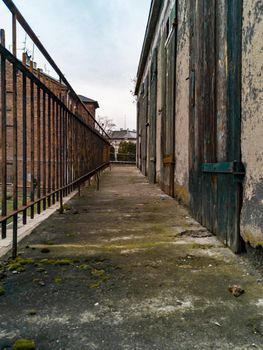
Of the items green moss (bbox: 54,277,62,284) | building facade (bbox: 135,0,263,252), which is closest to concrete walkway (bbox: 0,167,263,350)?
green moss (bbox: 54,277,62,284)

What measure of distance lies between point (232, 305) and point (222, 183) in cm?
123

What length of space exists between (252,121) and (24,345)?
1710mm

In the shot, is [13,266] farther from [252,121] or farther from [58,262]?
[252,121]

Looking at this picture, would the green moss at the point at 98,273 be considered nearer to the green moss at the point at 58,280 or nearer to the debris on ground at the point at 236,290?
the green moss at the point at 58,280

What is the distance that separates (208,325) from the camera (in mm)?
1279

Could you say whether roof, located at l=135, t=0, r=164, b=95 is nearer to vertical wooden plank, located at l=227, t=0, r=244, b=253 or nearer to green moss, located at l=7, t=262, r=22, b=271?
vertical wooden plank, located at l=227, t=0, r=244, b=253

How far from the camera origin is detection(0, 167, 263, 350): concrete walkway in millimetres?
1198

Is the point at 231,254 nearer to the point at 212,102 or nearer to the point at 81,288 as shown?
the point at 81,288

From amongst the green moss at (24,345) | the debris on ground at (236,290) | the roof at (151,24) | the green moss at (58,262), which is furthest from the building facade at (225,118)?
the roof at (151,24)

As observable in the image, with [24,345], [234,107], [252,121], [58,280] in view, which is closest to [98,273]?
[58,280]

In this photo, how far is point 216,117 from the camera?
272 cm

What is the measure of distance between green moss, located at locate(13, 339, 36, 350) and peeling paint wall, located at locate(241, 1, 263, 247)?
4.52ft

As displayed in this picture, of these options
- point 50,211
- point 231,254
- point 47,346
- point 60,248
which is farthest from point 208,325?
point 50,211

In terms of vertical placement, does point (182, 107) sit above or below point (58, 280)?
above
